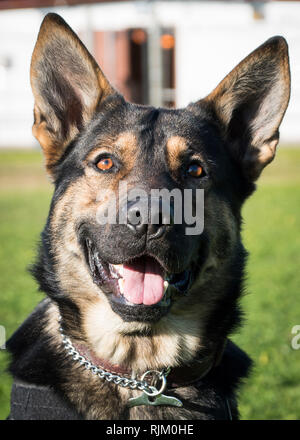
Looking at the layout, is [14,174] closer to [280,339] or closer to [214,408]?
[280,339]

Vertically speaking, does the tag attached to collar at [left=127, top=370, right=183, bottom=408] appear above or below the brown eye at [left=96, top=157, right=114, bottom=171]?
below

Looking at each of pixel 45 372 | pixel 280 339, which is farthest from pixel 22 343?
pixel 280 339

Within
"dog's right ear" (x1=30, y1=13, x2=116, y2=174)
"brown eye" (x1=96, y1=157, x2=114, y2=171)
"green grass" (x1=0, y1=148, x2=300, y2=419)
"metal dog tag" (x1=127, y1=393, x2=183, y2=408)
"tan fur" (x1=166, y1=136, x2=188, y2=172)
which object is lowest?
"green grass" (x1=0, y1=148, x2=300, y2=419)

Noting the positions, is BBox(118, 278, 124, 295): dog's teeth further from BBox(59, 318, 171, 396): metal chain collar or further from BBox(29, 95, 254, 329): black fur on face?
BBox(59, 318, 171, 396): metal chain collar

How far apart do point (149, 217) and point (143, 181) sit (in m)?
0.36

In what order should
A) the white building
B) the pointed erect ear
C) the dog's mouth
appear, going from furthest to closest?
the white building → the pointed erect ear → the dog's mouth

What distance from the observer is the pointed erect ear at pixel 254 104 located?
3504 millimetres

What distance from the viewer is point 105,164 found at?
3387mm

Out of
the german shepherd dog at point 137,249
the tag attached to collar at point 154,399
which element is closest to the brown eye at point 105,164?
the german shepherd dog at point 137,249

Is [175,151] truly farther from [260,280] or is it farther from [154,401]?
[260,280]

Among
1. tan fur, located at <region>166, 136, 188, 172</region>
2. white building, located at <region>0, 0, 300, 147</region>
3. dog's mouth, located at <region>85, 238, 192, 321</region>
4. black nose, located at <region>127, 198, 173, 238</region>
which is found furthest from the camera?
white building, located at <region>0, 0, 300, 147</region>

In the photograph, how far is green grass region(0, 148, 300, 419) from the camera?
4605 mm

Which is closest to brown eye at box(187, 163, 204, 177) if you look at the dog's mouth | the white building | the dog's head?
the dog's head

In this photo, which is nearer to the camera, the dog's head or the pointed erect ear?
the dog's head
